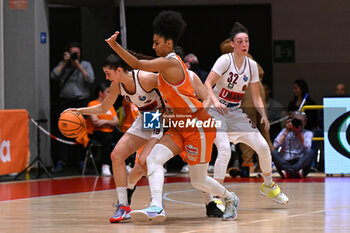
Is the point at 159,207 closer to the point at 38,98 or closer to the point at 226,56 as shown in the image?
the point at 226,56

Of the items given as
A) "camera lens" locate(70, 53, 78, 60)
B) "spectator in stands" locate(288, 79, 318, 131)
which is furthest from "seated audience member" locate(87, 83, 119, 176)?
"spectator in stands" locate(288, 79, 318, 131)

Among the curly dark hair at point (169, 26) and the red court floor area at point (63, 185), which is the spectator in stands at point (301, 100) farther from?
the curly dark hair at point (169, 26)

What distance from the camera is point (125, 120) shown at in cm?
1337

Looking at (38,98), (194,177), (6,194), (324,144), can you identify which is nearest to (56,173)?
(38,98)

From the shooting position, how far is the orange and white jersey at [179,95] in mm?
7051

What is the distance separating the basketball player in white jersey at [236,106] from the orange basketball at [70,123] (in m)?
1.55

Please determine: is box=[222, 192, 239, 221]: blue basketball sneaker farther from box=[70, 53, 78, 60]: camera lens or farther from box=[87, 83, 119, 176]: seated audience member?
box=[70, 53, 78, 60]: camera lens

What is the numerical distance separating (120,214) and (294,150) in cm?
580

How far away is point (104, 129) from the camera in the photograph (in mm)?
13297

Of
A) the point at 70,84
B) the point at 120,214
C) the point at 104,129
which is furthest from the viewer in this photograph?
the point at 70,84

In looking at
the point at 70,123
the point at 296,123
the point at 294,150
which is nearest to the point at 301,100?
the point at 296,123

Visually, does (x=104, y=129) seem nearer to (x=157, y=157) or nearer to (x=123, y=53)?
(x=157, y=157)

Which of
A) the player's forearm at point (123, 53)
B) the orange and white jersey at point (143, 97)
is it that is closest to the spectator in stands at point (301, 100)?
the orange and white jersey at point (143, 97)

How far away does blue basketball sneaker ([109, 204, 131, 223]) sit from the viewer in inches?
286
